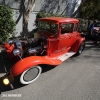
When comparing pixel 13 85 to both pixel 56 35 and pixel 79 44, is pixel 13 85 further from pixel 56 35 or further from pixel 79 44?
pixel 79 44

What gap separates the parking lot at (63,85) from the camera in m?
3.54

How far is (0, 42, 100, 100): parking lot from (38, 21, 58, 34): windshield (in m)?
1.42

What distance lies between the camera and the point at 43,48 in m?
4.76

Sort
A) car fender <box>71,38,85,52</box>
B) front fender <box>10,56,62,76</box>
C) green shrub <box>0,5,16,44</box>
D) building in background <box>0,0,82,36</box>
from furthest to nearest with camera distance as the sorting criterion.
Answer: building in background <box>0,0,82,36</box> → green shrub <box>0,5,16,44</box> → car fender <box>71,38,85,52</box> → front fender <box>10,56,62,76</box>

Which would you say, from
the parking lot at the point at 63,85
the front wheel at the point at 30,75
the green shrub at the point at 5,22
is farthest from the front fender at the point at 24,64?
the green shrub at the point at 5,22

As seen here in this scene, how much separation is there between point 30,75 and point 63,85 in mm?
1068

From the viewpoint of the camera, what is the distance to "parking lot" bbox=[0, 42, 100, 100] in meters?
3.54

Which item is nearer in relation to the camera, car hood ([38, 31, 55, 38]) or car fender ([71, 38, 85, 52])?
car hood ([38, 31, 55, 38])

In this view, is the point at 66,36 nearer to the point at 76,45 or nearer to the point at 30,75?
the point at 76,45

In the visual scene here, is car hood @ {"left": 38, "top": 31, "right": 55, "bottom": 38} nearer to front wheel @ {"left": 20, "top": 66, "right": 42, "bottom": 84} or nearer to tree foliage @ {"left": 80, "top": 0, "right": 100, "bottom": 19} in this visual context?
front wheel @ {"left": 20, "top": 66, "right": 42, "bottom": 84}

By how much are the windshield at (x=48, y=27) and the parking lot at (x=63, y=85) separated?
142cm

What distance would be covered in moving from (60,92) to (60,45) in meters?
2.09

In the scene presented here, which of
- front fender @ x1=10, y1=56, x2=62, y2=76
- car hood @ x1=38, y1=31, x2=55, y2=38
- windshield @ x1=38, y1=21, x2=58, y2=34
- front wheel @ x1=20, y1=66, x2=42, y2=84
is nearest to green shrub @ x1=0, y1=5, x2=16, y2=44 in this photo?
windshield @ x1=38, y1=21, x2=58, y2=34

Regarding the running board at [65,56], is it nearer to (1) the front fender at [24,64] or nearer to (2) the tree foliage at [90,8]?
(1) the front fender at [24,64]
